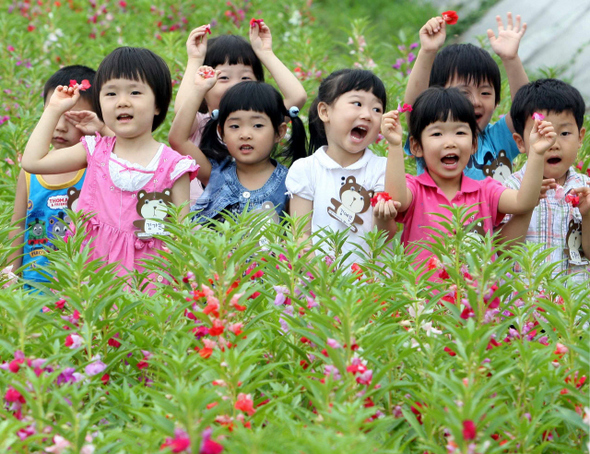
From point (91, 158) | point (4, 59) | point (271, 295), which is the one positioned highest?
point (4, 59)

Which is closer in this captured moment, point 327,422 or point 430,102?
point 327,422

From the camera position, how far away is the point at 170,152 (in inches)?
190

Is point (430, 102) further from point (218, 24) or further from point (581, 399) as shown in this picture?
point (218, 24)

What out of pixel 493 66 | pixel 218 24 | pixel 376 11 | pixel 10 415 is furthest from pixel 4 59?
pixel 376 11

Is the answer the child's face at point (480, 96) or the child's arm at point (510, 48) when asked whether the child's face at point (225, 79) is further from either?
the child's arm at point (510, 48)

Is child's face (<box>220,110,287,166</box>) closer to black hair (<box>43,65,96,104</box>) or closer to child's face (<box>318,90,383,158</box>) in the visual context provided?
child's face (<box>318,90,383,158</box>)

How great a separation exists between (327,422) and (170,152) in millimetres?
2812

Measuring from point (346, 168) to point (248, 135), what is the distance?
623 mm

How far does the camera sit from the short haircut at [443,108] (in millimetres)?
4656

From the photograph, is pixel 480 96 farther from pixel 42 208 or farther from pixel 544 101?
pixel 42 208

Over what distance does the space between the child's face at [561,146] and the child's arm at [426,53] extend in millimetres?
715

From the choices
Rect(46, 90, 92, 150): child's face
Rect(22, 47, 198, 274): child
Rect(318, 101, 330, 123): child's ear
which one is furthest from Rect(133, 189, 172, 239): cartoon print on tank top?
Rect(318, 101, 330, 123): child's ear

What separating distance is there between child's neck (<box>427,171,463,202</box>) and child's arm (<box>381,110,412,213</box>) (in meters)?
0.32

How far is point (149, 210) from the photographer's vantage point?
15.3ft
